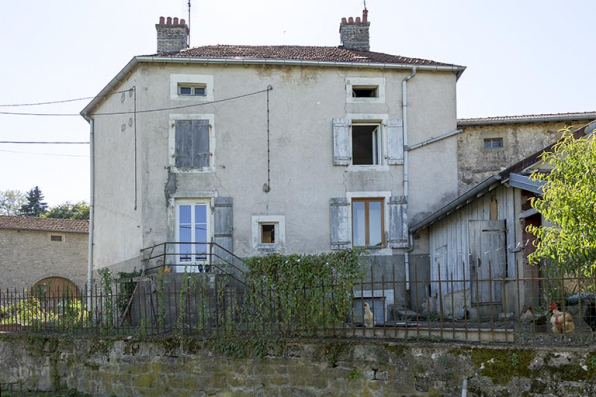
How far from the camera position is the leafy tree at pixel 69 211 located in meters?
50.8

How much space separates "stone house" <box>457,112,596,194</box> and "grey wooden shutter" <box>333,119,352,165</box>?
297 cm

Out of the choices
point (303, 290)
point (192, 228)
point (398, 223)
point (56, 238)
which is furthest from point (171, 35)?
point (56, 238)

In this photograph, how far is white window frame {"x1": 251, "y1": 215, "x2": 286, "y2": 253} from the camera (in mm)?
19188

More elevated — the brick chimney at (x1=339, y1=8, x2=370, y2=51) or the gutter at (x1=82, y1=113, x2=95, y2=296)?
the brick chimney at (x1=339, y1=8, x2=370, y2=51)

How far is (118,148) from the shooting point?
68.0ft

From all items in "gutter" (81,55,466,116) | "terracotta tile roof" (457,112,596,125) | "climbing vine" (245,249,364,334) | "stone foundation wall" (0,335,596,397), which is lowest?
"stone foundation wall" (0,335,596,397)

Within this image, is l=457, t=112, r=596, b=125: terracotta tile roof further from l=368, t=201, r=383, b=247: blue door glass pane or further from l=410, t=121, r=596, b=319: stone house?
l=410, t=121, r=596, b=319: stone house

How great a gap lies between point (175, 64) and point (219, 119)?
1.78 m

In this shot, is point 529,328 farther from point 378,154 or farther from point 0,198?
point 0,198

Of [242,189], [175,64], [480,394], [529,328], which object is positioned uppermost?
[175,64]

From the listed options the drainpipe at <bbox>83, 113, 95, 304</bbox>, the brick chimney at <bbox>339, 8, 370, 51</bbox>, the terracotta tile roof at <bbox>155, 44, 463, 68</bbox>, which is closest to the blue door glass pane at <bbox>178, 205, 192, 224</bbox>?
the terracotta tile roof at <bbox>155, 44, 463, 68</bbox>

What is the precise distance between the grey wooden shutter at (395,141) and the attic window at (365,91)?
0.89 metres

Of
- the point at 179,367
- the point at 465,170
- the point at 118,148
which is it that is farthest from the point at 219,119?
the point at 179,367

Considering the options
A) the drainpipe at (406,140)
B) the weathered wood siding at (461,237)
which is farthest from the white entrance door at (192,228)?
the weathered wood siding at (461,237)
